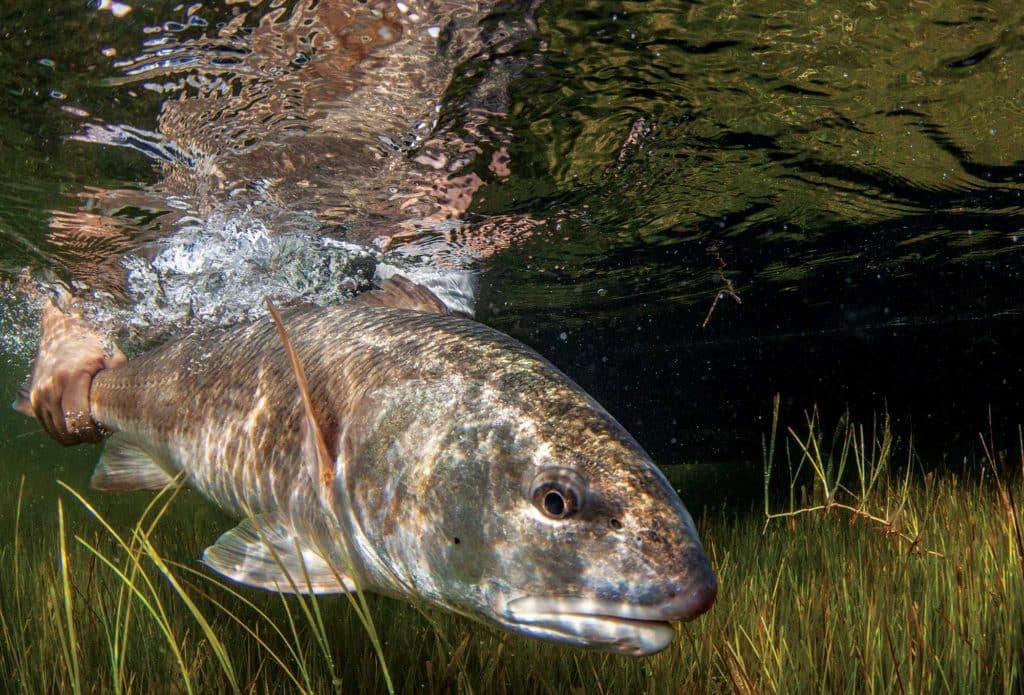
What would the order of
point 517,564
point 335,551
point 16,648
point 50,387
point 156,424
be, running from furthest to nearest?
point 50,387 → point 156,424 → point 16,648 → point 335,551 → point 517,564

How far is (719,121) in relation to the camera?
6391 millimetres

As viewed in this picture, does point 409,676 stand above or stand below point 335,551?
A: below

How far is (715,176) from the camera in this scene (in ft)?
26.0

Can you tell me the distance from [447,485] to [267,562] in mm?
1136

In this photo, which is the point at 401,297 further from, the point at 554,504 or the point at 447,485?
the point at 554,504

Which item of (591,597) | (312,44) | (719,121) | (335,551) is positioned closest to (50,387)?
(312,44)

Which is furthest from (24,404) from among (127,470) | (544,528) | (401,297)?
(544,528)

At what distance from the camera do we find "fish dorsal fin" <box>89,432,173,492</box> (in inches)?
193

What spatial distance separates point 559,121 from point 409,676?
5.12 metres

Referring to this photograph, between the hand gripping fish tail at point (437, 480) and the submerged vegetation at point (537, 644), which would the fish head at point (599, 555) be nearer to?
the hand gripping fish tail at point (437, 480)

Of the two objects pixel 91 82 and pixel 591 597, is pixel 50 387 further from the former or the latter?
pixel 591 597

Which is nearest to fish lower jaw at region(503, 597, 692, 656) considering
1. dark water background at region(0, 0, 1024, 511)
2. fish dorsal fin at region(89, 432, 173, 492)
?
fish dorsal fin at region(89, 432, 173, 492)

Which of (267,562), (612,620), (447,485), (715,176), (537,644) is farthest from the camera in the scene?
(715,176)

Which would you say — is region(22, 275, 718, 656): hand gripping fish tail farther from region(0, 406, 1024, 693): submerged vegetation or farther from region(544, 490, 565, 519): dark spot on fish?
region(0, 406, 1024, 693): submerged vegetation
